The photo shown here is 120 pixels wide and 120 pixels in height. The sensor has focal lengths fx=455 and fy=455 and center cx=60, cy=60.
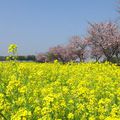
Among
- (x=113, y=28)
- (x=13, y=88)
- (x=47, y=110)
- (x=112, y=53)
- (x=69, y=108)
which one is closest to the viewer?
(x=47, y=110)

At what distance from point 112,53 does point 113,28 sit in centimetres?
401

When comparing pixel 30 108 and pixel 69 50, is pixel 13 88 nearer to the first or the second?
pixel 30 108

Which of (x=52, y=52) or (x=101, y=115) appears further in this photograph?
(x=52, y=52)

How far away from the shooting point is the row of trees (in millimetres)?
33831

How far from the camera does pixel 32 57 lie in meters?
50.4

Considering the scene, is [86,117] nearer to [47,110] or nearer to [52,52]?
[47,110]

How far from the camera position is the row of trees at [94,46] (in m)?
33.8

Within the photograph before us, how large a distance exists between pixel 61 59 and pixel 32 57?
21.9 feet

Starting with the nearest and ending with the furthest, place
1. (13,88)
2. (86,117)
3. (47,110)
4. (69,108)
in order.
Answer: (47,110)
(86,117)
(69,108)
(13,88)

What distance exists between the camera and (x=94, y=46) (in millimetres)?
36969

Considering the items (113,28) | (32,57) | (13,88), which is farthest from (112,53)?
(13,88)

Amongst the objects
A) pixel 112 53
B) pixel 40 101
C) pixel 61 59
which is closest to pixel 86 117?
pixel 40 101

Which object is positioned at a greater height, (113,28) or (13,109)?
(113,28)

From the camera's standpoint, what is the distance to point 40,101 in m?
6.52
